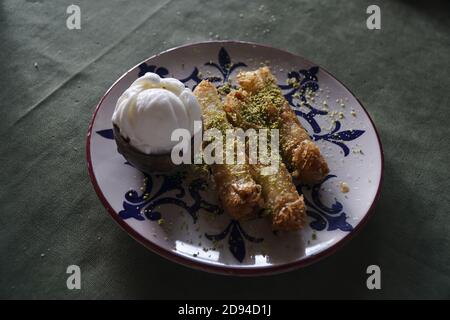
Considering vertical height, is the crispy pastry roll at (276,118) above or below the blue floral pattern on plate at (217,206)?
above

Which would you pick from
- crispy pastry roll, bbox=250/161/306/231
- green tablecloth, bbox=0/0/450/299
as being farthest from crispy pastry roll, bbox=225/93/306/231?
green tablecloth, bbox=0/0/450/299

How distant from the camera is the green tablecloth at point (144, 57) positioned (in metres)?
1.15

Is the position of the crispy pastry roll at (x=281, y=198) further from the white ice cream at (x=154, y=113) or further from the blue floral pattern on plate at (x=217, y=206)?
the white ice cream at (x=154, y=113)

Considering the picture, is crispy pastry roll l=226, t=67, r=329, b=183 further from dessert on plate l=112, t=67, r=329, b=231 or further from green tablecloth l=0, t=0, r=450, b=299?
green tablecloth l=0, t=0, r=450, b=299

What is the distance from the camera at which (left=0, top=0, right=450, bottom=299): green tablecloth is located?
1.15 metres

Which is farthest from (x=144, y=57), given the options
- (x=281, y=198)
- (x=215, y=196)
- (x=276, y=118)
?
(x=281, y=198)

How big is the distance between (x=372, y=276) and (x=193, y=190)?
521mm

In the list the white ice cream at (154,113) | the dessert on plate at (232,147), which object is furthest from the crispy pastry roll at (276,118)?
the white ice cream at (154,113)

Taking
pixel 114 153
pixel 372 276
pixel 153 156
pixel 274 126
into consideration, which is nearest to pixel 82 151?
pixel 114 153

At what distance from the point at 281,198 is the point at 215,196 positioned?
18 cm

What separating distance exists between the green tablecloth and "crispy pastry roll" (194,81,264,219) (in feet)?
0.59

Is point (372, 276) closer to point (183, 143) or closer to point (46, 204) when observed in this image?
point (183, 143)

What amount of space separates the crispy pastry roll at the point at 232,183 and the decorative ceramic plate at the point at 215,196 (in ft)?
0.12

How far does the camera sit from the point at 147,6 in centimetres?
192
